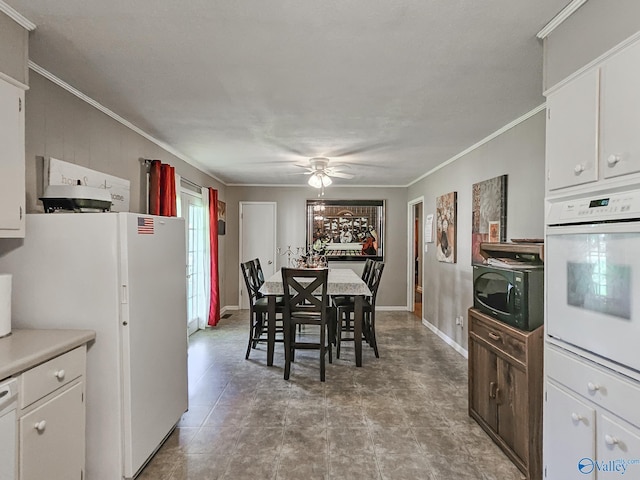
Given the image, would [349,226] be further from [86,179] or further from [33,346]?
[33,346]

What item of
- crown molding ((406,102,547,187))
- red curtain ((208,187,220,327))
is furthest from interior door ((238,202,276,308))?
crown molding ((406,102,547,187))

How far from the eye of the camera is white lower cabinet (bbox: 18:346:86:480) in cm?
153

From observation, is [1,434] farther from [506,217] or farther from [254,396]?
[506,217]

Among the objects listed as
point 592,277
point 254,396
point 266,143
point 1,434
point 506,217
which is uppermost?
point 266,143

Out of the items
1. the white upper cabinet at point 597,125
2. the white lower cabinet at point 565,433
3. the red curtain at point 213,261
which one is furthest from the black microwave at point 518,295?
the red curtain at point 213,261

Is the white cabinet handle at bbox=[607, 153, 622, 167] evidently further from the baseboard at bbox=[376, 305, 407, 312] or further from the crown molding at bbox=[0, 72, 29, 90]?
the baseboard at bbox=[376, 305, 407, 312]

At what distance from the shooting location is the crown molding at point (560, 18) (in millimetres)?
1595

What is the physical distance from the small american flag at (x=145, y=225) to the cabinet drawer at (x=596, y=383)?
2.22m

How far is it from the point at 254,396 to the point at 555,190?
2.72m

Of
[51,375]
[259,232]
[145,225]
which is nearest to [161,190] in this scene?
[145,225]

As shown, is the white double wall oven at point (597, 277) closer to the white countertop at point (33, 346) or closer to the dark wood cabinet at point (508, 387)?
the dark wood cabinet at point (508, 387)

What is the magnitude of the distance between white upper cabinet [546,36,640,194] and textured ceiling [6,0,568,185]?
39cm

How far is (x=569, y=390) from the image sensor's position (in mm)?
1663

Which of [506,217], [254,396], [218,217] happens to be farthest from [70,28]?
[218,217]
